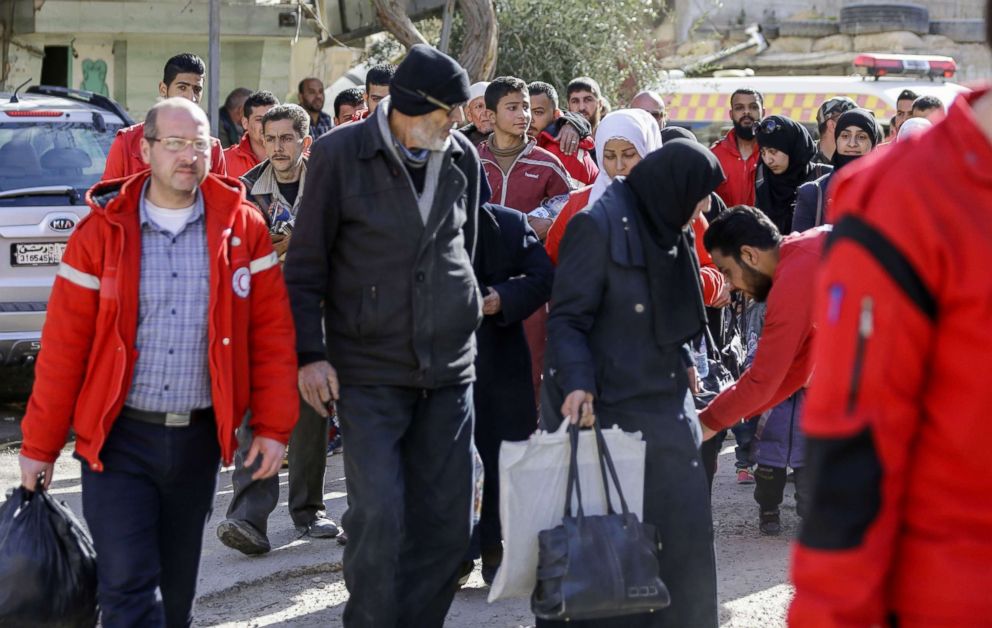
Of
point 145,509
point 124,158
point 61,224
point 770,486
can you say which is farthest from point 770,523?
point 61,224

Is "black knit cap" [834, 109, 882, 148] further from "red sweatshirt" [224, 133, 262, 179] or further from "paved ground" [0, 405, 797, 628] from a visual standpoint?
"red sweatshirt" [224, 133, 262, 179]

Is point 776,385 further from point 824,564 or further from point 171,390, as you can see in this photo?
point 824,564

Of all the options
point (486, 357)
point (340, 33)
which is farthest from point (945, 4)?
point (486, 357)

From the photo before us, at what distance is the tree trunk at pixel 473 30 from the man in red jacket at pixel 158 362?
10470 millimetres

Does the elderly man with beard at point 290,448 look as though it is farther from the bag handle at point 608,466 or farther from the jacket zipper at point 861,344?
the jacket zipper at point 861,344

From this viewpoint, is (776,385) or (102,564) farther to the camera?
(776,385)

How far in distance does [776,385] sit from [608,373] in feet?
2.45

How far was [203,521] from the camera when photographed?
171 inches

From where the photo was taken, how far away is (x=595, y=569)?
415cm

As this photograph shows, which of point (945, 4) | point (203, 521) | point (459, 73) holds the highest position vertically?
point (945, 4)

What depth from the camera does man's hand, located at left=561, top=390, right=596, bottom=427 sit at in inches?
170

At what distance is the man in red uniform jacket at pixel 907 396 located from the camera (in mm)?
2227

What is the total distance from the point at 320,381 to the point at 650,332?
1006 mm

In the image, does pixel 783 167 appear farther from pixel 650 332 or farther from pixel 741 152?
pixel 650 332
